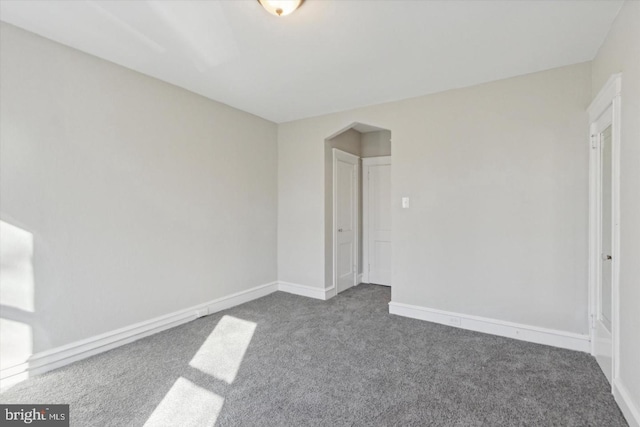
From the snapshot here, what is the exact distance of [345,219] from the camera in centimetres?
471

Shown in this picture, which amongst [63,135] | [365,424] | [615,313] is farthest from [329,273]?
[63,135]

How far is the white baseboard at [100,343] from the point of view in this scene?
2.21 metres

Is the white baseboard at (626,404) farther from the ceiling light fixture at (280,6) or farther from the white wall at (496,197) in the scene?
the ceiling light fixture at (280,6)

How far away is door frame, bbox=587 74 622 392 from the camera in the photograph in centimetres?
198

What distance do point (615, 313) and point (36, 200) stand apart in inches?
168

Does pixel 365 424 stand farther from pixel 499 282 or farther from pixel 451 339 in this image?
pixel 499 282

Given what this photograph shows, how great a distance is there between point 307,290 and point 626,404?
325 cm

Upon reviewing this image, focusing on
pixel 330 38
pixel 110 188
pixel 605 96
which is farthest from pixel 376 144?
pixel 110 188

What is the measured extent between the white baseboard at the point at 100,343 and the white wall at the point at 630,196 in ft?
11.9

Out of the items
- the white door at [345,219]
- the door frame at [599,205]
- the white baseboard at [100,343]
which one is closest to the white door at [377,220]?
the white door at [345,219]

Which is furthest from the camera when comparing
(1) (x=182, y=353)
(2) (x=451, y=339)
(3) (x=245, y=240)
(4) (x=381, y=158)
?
(4) (x=381, y=158)

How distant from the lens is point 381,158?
496cm

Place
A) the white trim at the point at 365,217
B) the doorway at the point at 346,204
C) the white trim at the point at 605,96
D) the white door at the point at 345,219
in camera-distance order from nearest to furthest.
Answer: the white trim at the point at 605,96 → the doorway at the point at 346,204 → the white door at the point at 345,219 → the white trim at the point at 365,217

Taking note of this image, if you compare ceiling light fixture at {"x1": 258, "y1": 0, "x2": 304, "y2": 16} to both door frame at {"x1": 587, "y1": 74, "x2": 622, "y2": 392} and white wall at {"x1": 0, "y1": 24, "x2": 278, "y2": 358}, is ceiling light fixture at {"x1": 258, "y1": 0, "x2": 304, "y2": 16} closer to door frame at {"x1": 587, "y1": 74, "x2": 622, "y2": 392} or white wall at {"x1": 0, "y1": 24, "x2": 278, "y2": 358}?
white wall at {"x1": 0, "y1": 24, "x2": 278, "y2": 358}
